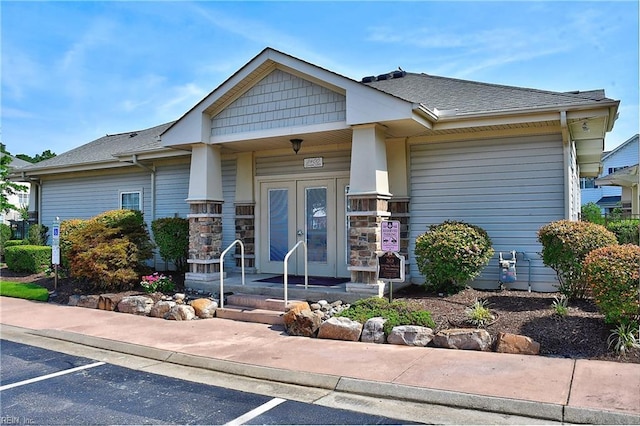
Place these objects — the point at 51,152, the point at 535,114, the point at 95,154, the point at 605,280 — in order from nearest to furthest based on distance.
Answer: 1. the point at 605,280
2. the point at 535,114
3. the point at 95,154
4. the point at 51,152

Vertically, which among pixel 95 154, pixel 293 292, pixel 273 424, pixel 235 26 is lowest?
pixel 273 424

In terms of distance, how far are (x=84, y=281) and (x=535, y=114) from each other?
10229mm

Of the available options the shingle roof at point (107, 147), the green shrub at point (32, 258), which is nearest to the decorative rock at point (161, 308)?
the shingle roof at point (107, 147)

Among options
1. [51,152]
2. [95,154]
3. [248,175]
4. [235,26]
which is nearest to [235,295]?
[248,175]

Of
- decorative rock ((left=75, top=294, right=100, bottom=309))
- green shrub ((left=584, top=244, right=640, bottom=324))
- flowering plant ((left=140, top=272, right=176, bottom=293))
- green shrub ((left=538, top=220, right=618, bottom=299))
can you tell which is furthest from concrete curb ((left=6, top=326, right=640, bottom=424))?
green shrub ((left=538, top=220, right=618, bottom=299))

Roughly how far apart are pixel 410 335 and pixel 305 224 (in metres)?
4.63

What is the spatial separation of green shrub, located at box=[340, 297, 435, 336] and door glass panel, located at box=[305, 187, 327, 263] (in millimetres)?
2817

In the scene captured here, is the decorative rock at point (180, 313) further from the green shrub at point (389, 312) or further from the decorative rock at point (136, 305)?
the green shrub at point (389, 312)

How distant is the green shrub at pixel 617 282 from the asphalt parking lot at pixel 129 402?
11.1 ft

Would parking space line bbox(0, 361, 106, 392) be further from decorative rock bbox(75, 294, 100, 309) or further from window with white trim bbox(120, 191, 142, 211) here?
window with white trim bbox(120, 191, 142, 211)

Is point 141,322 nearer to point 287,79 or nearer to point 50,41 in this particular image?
point 287,79

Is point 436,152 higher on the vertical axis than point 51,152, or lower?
lower

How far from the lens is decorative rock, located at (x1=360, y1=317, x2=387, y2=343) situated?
262 inches

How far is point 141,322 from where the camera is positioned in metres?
8.34
